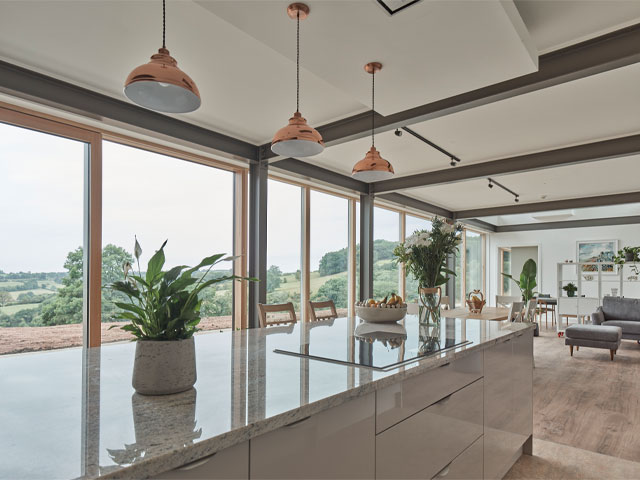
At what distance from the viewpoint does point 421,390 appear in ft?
4.82

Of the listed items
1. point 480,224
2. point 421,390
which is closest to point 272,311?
point 421,390

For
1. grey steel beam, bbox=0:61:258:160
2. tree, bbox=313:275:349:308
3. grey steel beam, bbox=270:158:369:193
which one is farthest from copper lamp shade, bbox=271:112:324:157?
tree, bbox=313:275:349:308

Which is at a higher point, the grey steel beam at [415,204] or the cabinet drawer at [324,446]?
the grey steel beam at [415,204]

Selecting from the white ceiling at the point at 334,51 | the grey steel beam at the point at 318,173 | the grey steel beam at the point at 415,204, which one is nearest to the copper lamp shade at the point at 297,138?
the white ceiling at the point at 334,51

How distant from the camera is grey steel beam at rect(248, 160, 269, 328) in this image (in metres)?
4.69

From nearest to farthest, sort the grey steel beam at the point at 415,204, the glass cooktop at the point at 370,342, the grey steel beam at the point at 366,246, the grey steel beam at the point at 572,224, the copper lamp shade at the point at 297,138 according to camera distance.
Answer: the glass cooktop at the point at 370,342
the copper lamp shade at the point at 297,138
the grey steel beam at the point at 366,246
the grey steel beam at the point at 415,204
the grey steel beam at the point at 572,224

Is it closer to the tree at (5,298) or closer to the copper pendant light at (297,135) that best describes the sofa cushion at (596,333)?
the copper pendant light at (297,135)

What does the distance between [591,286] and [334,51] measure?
11.0 meters

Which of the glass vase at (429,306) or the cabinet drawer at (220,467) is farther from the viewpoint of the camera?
the glass vase at (429,306)

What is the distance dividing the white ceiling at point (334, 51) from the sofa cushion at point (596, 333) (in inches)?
121

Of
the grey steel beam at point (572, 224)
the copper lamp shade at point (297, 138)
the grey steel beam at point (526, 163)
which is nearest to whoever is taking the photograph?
the copper lamp shade at point (297, 138)

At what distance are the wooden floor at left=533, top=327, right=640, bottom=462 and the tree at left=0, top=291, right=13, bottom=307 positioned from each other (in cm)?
417

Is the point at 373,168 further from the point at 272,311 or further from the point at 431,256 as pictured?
the point at 272,311

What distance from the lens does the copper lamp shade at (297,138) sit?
7.68 ft
